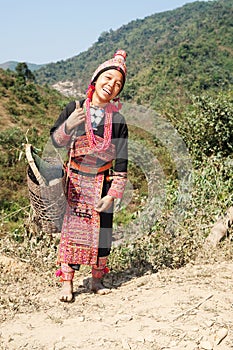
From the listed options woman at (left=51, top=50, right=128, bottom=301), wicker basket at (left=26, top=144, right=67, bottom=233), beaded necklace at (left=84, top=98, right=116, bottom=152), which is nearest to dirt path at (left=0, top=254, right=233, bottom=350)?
woman at (left=51, top=50, right=128, bottom=301)

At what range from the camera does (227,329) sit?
2104mm

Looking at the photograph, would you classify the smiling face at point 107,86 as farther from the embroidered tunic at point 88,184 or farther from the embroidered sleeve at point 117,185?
the embroidered sleeve at point 117,185

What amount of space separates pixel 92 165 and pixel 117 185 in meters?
0.20

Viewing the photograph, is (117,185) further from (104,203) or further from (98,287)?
(98,287)

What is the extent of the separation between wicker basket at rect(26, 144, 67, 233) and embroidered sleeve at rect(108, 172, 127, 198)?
0.30m

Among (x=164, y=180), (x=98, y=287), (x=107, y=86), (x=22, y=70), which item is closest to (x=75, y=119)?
(x=107, y=86)

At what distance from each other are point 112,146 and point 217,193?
1765mm

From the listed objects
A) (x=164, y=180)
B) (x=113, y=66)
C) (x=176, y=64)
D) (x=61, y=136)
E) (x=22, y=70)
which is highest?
(x=176, y=64)

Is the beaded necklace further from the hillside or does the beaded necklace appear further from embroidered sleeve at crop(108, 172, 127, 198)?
the hillside

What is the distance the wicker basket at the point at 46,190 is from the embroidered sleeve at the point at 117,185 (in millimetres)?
303

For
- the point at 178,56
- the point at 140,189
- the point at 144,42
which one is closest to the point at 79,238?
the point at 140,189

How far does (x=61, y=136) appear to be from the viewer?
2.65 m

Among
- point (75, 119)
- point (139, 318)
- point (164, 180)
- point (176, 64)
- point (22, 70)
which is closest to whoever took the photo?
point (139, 318)

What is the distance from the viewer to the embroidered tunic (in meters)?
2.70
